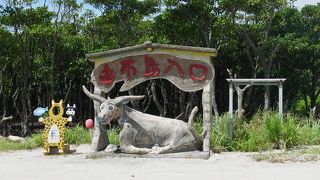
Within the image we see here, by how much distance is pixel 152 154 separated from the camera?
382 inches

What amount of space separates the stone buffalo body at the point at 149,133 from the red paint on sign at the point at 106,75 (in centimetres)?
88

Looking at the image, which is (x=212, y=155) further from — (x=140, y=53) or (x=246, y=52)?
(x=246, y=52)

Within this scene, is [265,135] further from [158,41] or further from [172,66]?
[158,41]

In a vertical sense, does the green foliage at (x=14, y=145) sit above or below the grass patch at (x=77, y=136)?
below

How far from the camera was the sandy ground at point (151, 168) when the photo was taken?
7355 millimetres

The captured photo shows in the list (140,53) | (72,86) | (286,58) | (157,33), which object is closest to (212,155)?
(140,53)

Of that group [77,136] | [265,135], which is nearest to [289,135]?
[265,135]

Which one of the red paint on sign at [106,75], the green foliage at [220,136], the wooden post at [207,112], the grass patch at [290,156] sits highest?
the red paint on sign at [106,75]

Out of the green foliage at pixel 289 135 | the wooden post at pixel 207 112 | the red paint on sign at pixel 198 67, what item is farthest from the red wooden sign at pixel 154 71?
the green foliage at pixel 289 135

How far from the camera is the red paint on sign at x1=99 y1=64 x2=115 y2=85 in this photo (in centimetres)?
1080

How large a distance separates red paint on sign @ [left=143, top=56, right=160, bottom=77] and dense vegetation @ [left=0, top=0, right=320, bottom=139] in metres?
5.31

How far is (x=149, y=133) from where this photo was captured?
9898 millimetres

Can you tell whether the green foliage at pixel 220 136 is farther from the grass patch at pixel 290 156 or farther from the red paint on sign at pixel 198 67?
the red paint on sign at pixel 198 67

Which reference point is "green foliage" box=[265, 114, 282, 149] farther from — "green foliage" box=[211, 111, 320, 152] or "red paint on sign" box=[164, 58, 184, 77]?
A: "red paint on sign" box=[164, 58, 184, 77]
